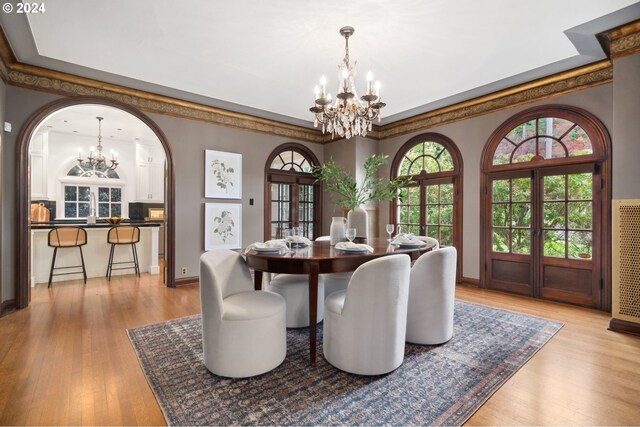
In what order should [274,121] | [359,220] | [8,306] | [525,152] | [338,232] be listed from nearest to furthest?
[338,232]
[359,220]
[8,306]
[525,152]
[274,121]

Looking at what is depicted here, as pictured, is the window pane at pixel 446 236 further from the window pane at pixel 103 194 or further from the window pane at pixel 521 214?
the window pane at pixel 103 194

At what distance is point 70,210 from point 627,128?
33.1 feet

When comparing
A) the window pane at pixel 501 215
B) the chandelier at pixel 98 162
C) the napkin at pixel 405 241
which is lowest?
the napkin at pixel 405 241

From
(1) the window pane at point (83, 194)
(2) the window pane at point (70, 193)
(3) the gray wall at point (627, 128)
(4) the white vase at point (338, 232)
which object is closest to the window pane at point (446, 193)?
(3) the gray wall at point (627, 128)

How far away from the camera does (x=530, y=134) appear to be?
13.2 ft

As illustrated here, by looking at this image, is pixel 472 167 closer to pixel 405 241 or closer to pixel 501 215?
pixel 501 215

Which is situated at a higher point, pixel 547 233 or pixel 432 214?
pixel 432 214

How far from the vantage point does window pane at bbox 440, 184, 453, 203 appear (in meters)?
4.87

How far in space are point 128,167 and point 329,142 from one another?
5.48 m

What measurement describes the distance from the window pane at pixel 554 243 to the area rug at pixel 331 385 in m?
1.56

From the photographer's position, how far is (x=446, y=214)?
16.1 ft

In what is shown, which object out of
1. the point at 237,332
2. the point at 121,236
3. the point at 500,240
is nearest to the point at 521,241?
the point at 500,240

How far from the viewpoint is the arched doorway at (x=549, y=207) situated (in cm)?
349

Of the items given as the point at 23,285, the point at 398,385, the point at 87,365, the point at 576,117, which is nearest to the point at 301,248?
the point at 398,385
